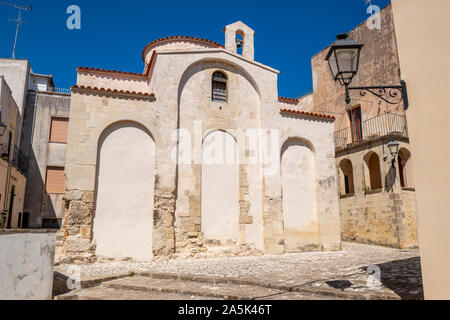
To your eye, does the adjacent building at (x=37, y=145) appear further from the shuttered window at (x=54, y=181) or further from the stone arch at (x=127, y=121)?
the stone arch at (x=127, y=121)

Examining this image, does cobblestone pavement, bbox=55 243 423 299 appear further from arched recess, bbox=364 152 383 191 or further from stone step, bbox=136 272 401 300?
arched recess, bbox=364 152 383 191

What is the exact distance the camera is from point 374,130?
18000mm

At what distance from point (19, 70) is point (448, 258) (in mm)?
23290

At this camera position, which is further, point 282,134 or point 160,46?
point 160,46

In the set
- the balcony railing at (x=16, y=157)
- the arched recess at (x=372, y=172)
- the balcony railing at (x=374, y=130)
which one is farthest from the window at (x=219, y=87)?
the balcony railing at (x=16, y=157)

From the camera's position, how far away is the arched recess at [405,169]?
16.0 m

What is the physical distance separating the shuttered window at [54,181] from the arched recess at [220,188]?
40.9ft

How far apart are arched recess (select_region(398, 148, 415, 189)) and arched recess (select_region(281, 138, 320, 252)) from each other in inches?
222

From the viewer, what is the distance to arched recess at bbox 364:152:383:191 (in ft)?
54.8

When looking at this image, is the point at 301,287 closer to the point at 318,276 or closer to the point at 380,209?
the point at 318,276

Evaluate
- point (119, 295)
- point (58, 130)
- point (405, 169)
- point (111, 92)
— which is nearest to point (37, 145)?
point (58, 130)
